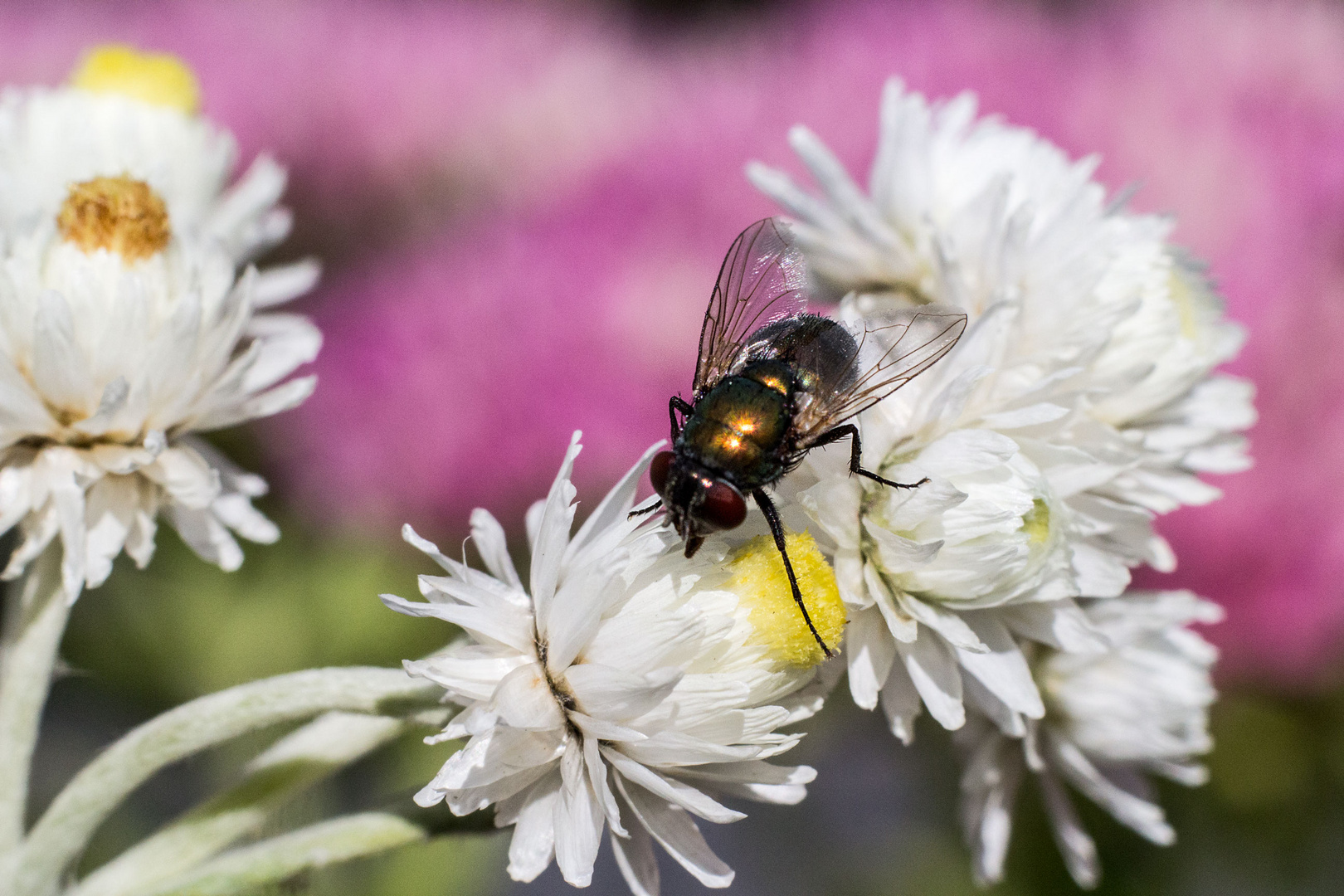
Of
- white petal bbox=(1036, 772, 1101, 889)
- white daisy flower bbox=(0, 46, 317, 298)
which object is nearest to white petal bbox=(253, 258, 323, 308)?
white daisy flower bbox=(0, 46, 317, 298)

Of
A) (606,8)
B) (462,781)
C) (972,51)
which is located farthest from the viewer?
(606,8)

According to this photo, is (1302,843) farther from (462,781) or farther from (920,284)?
(462,781)

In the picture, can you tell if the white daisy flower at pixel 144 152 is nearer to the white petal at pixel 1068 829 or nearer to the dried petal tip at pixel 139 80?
the dried petal tip at pixel 139 80

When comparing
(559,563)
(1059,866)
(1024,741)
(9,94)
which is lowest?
(1059,866)

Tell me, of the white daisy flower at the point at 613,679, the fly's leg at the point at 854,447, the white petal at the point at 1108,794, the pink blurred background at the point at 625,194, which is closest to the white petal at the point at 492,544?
the white daisy flower at the point at 613,679

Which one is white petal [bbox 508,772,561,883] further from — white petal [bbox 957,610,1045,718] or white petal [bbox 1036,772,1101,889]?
white petal [bbox 1036,772,1101,889]

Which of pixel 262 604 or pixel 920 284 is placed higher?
pixel 920 284

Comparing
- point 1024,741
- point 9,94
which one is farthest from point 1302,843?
point 9,94
